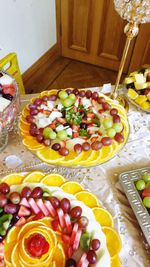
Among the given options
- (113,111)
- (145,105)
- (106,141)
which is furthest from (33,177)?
(145,105)

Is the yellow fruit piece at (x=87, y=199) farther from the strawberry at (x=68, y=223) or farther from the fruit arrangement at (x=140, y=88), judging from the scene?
the fruit arrangement at (x=140, y=88)

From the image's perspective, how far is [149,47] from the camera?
2.03m

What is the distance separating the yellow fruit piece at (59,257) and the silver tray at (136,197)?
24 cm

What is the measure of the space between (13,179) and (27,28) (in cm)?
156

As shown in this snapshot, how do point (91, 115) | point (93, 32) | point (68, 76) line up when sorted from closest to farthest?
point (91, 115) → point (93, 32) → point (68, 76)

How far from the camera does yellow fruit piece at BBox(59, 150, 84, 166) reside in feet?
2.51

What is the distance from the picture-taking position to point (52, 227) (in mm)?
632

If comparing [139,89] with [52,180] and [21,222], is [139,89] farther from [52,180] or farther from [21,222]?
[21,222]

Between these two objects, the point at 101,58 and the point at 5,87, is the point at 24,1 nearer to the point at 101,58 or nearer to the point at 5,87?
the point at 101,58

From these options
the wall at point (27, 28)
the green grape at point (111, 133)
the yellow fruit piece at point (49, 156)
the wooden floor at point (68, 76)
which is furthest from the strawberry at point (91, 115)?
the wooden floor at point (68, 76)

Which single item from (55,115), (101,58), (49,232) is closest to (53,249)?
(49,232)

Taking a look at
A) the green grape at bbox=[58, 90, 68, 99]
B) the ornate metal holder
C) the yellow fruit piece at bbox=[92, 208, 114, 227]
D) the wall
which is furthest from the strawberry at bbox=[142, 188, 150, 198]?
the wall

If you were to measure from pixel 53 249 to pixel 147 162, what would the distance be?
0.47m

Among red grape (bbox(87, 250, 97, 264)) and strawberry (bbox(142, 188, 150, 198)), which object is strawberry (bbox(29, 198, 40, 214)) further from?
strawberry (bbox(142, 188, 150, 198))
